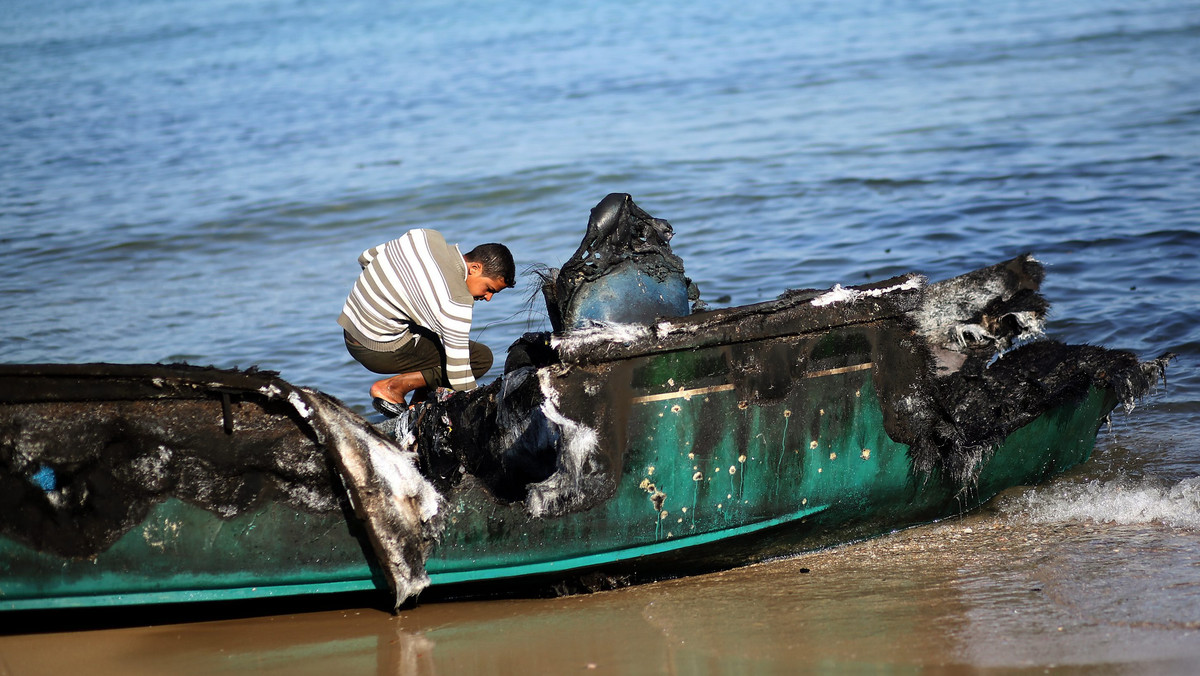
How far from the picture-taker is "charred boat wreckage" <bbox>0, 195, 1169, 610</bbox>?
3791 millimetres

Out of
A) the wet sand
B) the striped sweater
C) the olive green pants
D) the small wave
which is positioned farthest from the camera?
the olive green pants

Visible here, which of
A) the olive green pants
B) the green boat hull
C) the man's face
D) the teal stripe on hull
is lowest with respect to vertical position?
the teal stripe on hull

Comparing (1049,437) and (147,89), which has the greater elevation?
(147,89)

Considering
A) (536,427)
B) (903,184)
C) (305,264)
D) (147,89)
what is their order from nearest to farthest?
(536,427), (305,264), (903,184), (147,89)

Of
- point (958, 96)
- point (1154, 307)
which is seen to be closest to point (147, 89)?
point (958, 96)

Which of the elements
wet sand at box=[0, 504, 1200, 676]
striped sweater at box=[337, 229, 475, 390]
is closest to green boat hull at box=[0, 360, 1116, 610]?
wet sand at box=[0, 504, 1200, 676]

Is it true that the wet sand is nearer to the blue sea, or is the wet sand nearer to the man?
the blue sea

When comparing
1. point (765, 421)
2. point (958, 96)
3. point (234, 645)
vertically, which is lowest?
point (234, 645)

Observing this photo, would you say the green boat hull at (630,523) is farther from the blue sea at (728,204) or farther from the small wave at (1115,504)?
the small wave at (1115,504)

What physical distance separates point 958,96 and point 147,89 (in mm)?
Result: 15253

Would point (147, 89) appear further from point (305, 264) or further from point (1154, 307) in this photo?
point (1154, 307)

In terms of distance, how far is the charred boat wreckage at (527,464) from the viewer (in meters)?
3.79

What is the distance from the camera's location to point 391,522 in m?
3.82

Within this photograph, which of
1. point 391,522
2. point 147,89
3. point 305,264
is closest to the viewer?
point 391,522
